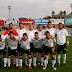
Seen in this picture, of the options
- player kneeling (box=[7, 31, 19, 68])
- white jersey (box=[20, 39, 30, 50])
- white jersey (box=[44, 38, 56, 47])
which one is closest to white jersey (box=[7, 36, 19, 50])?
player kneeling (box=[7, 31, 19, 68])

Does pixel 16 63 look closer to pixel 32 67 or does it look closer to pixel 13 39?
pixel 32 67

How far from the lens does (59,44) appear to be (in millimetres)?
6492

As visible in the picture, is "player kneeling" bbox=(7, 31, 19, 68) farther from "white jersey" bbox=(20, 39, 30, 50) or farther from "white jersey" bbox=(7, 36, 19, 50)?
"white jersey" bbox=(20, 39, 30, 50)

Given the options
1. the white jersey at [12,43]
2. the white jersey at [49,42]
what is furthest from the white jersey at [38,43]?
the white jersey at [12,43]

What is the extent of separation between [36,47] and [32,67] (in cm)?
94

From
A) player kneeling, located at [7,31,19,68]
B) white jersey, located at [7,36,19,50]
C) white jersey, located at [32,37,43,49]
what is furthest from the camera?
white jersey, located at [32,37,43,49]

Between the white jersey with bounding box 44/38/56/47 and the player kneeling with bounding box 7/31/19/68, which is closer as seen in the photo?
the player kneeling with bounding box 7/31/19/68

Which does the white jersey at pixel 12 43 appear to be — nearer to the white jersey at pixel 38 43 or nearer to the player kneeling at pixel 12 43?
the player kneeling at pixel 12 43

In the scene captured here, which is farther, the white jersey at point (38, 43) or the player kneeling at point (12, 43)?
the white jersey at point (38, 43)

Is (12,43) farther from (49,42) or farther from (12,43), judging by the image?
(49,42)

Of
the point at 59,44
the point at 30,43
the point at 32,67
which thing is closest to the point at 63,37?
the point at 59,44

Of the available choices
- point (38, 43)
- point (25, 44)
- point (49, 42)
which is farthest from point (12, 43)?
point (49, 42)

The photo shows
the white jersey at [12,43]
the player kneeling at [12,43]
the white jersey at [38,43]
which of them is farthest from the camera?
the white jersey at [38,43]

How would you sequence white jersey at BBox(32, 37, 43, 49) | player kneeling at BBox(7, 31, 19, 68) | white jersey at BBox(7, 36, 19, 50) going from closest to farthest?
player kneeling at BBox(7, 31, 19, 68)
white jersey at BBox(7, 36, 19, 50)
white jersey at BBox(32, 37, 43, 49)
